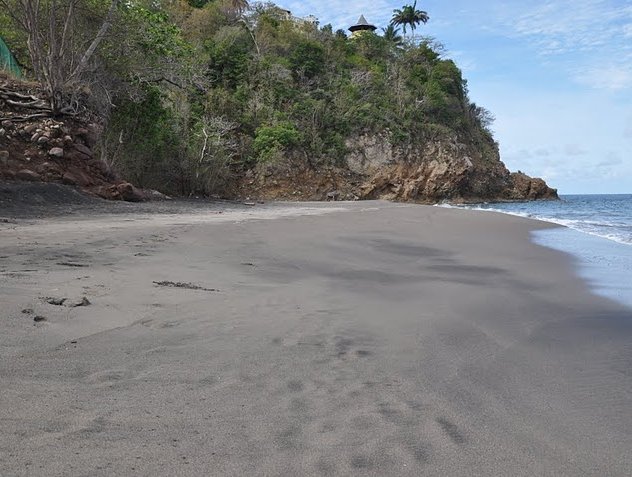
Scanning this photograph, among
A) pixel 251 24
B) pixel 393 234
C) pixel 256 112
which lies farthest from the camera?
pixel 251 24

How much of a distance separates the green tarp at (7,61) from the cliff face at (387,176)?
18.0 meters

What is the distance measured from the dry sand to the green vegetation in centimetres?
1025

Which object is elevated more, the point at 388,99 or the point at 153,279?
the point at 388,99

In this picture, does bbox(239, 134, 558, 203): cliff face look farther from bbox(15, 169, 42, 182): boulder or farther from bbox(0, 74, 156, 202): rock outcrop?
bbox(15, 169, 42, 182): boulder

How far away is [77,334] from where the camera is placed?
2834mm

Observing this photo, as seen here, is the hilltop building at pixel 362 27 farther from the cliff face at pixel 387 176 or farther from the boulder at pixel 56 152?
the boulder at pixel 56 152

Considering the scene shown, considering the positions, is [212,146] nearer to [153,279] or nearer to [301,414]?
[153,279]

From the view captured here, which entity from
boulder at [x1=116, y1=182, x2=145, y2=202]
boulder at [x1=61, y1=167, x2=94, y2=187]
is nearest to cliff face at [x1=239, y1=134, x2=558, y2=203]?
boulder at [x1=116, y1=182, x2=145, y2=202]

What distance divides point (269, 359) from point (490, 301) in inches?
114

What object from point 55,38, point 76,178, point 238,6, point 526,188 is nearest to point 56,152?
point 76,178

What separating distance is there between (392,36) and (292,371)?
55.7m

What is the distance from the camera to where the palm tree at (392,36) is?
160 ft

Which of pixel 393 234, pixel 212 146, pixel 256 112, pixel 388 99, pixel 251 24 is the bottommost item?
pixel 393 234

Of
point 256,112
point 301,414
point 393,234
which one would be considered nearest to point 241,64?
point 256,112
